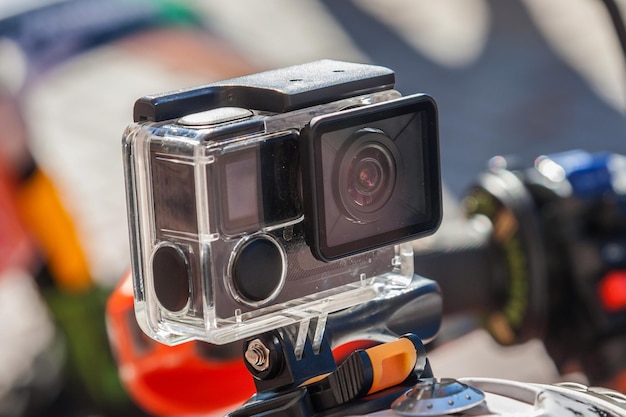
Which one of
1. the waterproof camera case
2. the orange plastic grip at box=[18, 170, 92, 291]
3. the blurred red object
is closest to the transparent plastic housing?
the waterproof camera case

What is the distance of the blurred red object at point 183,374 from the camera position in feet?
5.05

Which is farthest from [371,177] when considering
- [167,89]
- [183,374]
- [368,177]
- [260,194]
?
[167,89]

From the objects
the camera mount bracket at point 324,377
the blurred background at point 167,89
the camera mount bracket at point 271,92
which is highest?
the camera mount bracket at point 271,92

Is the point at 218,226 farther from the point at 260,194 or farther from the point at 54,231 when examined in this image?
the point at 54,231

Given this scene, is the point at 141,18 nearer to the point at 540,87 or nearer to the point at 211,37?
the point at 211,37

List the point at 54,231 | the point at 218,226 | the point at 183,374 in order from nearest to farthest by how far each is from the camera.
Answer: the point at 218,226
the point at 183,374
the point at 54,231

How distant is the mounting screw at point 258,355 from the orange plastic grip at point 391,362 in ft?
0.27

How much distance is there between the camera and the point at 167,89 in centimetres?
447

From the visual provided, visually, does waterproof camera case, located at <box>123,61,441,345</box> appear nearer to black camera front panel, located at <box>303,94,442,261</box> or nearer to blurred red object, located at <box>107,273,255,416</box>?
black camera front panel, located at <box>303,94,442,261</box>

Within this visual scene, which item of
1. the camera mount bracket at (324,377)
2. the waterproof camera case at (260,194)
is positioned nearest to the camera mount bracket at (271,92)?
the waterproof camera case at (260,194)

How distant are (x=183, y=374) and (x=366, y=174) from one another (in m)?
0.64

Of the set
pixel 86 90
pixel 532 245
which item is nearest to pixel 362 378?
pixel 532 245

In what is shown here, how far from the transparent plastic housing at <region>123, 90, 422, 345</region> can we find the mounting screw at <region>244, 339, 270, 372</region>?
0.04 metres

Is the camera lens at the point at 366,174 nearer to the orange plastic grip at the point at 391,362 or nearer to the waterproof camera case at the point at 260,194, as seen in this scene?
the waterproof camera case at the point at 260,194
